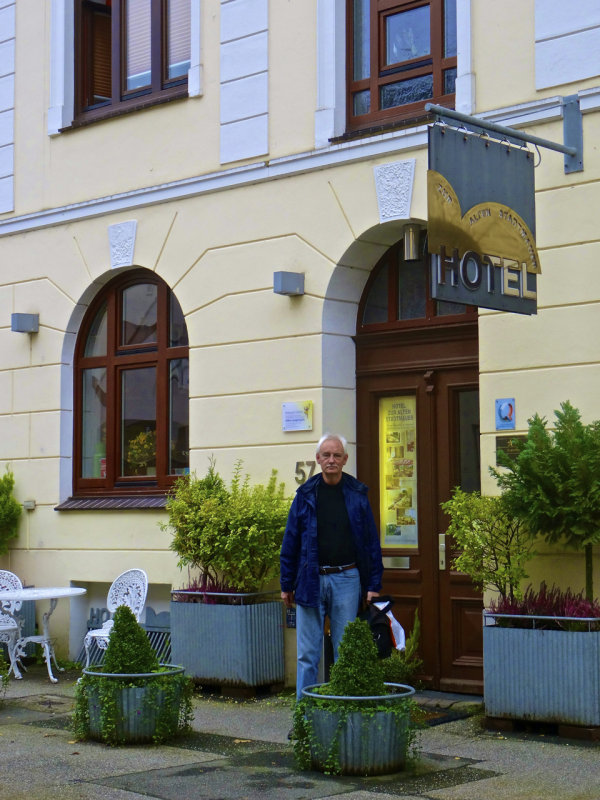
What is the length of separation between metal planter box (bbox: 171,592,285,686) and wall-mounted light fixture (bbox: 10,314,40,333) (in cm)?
352

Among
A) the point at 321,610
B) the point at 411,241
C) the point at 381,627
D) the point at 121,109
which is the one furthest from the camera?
the point at 121,109

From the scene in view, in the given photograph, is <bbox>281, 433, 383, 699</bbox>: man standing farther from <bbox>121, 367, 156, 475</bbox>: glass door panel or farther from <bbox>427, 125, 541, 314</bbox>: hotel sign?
<bbox>121, 367, 156, 475</bbox>: glass door panel

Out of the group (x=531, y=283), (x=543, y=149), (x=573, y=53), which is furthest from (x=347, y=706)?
(x=573, y=53)

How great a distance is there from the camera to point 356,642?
688 cm

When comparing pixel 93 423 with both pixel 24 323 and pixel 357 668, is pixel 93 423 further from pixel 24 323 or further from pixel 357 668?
pixel 357 668

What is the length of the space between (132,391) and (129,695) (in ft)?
14.9

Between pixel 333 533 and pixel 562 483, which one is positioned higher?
pixel 562 483

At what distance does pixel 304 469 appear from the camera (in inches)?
393

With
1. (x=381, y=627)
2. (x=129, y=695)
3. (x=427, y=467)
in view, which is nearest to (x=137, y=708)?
(x=129, y=695)

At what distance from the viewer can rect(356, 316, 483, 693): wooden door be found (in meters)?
9.48

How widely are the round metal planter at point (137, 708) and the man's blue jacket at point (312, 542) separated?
978 millimetres

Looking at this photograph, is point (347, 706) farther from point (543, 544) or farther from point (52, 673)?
point (52, 673)

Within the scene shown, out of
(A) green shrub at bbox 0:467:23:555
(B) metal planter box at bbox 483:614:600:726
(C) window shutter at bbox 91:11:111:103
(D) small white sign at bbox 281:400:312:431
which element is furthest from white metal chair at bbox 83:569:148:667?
(C) window shutter at bbox 91:11:111:103

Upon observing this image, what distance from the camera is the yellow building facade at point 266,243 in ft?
29.0
